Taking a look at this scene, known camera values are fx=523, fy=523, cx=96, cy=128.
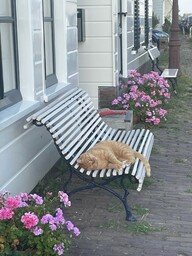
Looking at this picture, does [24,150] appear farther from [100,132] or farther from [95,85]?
[95,85]

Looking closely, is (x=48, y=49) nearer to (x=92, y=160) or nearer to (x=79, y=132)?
(x=79, y=132)

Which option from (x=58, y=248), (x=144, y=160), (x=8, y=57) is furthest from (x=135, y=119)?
(x=58, y=248)

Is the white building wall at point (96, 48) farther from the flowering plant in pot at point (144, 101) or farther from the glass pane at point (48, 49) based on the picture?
the glass pane at point (48, 49)

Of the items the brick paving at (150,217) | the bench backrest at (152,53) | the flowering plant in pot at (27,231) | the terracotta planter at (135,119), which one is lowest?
the brick paving at (150,217)

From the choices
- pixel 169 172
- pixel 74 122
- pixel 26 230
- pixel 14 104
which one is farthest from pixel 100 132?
pixel 26 230

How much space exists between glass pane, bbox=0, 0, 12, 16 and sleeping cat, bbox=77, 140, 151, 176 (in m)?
1.34

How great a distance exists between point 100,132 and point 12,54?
1.47 m

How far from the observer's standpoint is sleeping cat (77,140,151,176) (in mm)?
4391

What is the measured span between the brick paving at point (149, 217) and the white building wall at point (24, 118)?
20.9 inches

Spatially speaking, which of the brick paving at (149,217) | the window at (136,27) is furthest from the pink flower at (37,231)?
the window at (136,27)

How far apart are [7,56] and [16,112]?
0.53 meters

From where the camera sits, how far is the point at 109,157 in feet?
14.7

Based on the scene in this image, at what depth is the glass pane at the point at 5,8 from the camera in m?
4.20

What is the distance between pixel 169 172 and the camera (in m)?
5.77
